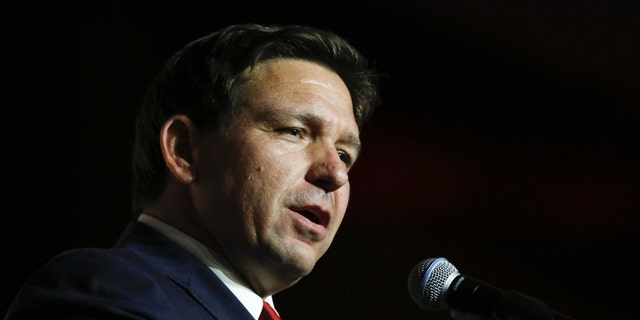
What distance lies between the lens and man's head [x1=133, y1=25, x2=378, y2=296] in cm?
146

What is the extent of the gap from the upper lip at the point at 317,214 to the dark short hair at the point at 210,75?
0.27 metres

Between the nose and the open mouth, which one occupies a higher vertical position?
the nose

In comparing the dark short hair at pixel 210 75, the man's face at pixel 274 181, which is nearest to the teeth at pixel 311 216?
the man's face at pixel 274 181

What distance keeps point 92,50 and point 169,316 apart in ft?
4.20

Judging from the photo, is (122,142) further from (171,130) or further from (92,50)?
(171,130)

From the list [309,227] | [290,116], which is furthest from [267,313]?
[290,116]

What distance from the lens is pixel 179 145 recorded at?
5.24ft

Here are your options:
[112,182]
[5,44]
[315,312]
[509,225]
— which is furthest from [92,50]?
[509,225]

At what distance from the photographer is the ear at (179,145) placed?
156 cm

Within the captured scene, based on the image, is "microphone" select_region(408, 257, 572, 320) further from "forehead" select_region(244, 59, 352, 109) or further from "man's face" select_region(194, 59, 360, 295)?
"forehead" select_region(244, 59, 352, 109)

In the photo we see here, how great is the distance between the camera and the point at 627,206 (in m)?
2.67

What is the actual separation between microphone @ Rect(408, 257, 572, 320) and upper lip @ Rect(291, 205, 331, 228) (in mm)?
252

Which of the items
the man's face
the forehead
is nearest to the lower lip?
the man's face

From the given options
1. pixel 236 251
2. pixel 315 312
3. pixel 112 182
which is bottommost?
pixel 315 312
